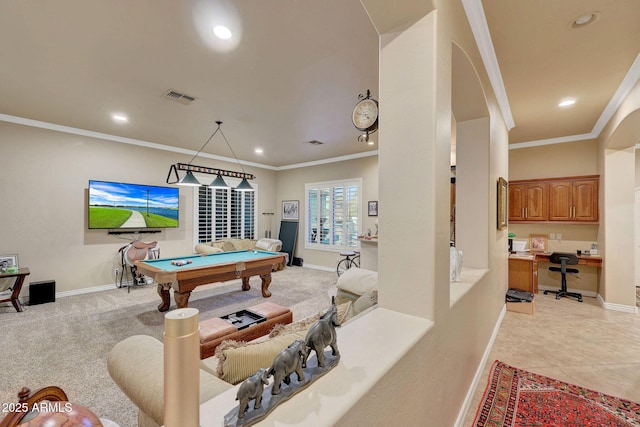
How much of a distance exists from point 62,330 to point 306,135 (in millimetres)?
4469

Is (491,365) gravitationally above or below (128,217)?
below

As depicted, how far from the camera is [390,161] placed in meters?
1.44

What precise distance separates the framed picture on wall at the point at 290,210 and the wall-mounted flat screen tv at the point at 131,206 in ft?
9.91

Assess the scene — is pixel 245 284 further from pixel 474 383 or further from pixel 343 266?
pixel 474 383

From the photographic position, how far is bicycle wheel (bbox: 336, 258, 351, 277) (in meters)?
6.44

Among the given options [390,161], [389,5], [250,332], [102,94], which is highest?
[102,94]

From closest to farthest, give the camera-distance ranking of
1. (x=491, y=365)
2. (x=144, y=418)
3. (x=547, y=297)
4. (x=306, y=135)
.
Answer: (x=144, y=418), (x=491, y=365), (x=547, y=297), (x=306, y=135)

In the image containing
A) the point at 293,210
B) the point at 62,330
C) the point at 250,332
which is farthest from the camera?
the point at 293,210

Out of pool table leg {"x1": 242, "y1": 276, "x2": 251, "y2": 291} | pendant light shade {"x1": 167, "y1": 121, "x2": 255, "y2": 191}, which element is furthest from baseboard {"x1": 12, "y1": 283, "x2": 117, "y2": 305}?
pool table leg {"x1": 242, "y1": 276, "x2": 251, "y2": 291}

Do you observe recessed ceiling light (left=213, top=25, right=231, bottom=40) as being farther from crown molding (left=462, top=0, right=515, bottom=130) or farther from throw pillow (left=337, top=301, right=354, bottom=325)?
throw pillow (left=337, top=301, right=354, bottom=325)

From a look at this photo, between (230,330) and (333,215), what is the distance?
511 centimetres

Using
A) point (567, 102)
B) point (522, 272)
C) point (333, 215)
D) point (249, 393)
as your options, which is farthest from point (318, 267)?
point (249, 393)

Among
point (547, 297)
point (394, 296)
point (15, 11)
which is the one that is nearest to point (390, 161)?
point (394, 296)

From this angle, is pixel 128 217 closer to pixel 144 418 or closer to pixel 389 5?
pixel 144 418
